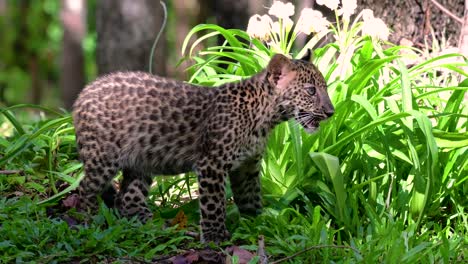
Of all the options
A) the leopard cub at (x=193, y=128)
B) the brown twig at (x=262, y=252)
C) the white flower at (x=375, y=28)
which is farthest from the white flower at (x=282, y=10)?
the brown twig at (x=262, y=252)

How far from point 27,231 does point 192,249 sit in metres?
1.11

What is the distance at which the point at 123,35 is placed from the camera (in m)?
13.6

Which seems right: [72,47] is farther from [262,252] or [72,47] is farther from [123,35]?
[262,252]

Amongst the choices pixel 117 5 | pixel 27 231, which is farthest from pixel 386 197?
pixel 117 5

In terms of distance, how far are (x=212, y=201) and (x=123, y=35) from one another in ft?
25.2

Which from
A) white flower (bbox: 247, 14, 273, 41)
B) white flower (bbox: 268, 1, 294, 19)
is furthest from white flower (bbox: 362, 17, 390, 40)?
white flower (bbox: 247, 14, 273, 41)

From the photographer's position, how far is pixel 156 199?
7605mm

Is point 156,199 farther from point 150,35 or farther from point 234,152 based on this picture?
point 150,35

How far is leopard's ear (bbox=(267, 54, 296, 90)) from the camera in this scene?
6.38 meters

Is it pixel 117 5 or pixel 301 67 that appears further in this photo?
pixel 117 5

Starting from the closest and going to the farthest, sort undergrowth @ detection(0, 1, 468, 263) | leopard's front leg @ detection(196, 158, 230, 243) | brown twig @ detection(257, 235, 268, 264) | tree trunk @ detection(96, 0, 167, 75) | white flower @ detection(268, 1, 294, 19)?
brown twig @ detection(257, 235, 268, 264), undergrowth @ detection(0, 1, 468, 263), leopard's front leg @ detection(196, 158, 230, 243), white flower @ detection(268, 1, 294, 19), tree trunk @ detection(96, 0, 167, 75)

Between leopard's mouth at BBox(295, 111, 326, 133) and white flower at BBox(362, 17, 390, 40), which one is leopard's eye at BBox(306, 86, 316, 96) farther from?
white flower at BBox(362, 17, 390, 40)

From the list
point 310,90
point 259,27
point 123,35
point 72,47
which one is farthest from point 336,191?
point 72,47

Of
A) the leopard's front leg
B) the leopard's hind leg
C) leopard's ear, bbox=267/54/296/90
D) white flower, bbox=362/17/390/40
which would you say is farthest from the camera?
white flower, bbox=362/17/390/40
